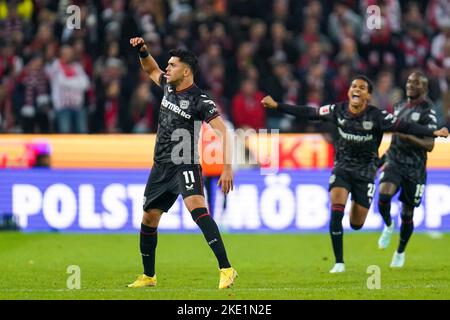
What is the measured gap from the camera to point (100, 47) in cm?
2223

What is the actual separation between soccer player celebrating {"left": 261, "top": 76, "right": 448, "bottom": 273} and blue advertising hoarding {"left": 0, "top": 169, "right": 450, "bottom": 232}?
4.80m

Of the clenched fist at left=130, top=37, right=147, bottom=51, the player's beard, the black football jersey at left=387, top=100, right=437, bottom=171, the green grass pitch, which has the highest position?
the clenched fist at left=130, top=37, right=147, bottom=51

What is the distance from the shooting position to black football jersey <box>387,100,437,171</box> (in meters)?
14.7

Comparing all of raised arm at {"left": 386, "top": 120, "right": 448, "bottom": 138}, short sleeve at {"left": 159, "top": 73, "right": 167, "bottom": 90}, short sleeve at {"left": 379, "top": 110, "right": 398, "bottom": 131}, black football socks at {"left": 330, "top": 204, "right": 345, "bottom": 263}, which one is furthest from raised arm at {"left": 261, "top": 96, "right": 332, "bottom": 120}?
short sleeve at {"left": 159, "top": 73, "right": 167, "bottom": 90}

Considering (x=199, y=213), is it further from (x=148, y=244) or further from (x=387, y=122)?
(x=387, y=122)

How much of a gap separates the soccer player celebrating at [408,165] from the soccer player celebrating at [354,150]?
25.5 inches

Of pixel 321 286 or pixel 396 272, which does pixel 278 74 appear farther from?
pixel 321 286

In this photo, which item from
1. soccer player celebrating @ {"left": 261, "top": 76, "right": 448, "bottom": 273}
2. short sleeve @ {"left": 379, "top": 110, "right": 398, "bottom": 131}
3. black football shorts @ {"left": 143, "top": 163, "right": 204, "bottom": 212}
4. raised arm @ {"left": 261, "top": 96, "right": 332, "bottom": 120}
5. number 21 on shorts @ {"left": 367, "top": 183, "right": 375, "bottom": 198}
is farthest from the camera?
number 21 on shorts @ {"left": 367, "top": 183, "right": 375, "bottom": 198}

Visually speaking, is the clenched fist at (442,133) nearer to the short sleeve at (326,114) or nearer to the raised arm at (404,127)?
the raised arm at (404,127)

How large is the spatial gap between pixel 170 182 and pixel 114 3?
1097cm

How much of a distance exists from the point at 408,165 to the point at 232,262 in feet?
8.47

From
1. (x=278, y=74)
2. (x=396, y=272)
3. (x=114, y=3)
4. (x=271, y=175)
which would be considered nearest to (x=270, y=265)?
(x=396, y=272)

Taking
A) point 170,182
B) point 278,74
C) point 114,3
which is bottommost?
point 170,182

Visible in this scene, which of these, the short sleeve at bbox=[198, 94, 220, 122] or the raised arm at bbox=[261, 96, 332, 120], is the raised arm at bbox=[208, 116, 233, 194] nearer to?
the short sleeve at bbox=[198, 94, 220, 122]
